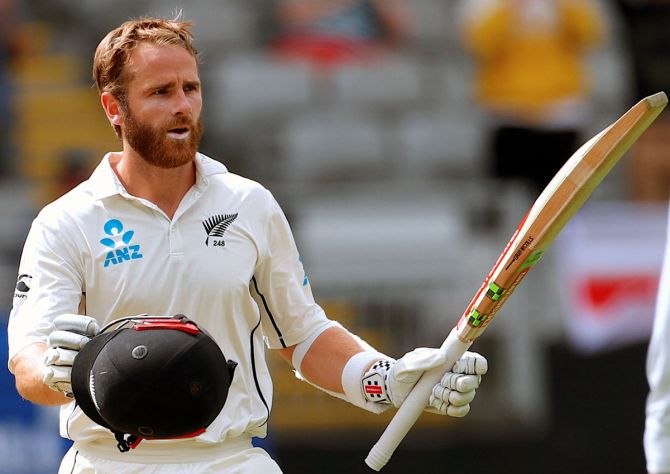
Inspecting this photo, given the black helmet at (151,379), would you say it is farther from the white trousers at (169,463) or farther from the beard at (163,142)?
the beard at (163,142)

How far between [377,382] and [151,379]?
2.45 feet

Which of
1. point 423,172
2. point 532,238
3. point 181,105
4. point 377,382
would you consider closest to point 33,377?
point 181,105

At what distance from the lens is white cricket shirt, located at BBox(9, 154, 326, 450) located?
3.65 m

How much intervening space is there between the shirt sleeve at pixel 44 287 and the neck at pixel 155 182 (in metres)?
0.27

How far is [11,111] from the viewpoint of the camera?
1020cm

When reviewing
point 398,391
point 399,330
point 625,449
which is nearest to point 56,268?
point 398,391

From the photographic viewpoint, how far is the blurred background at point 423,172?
8031 mm

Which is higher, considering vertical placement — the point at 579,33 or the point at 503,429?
the point at 579,33

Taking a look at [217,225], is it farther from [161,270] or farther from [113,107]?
[113,107]

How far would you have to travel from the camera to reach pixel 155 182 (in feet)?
12.5

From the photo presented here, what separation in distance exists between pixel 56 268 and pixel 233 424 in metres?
0.65

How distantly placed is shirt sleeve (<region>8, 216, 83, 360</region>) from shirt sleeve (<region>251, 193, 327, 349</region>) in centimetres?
54

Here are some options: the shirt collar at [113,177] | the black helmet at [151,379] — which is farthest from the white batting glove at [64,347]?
the shirt collar at [113,177]

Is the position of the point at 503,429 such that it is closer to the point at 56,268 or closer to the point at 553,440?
the point at 553,440
